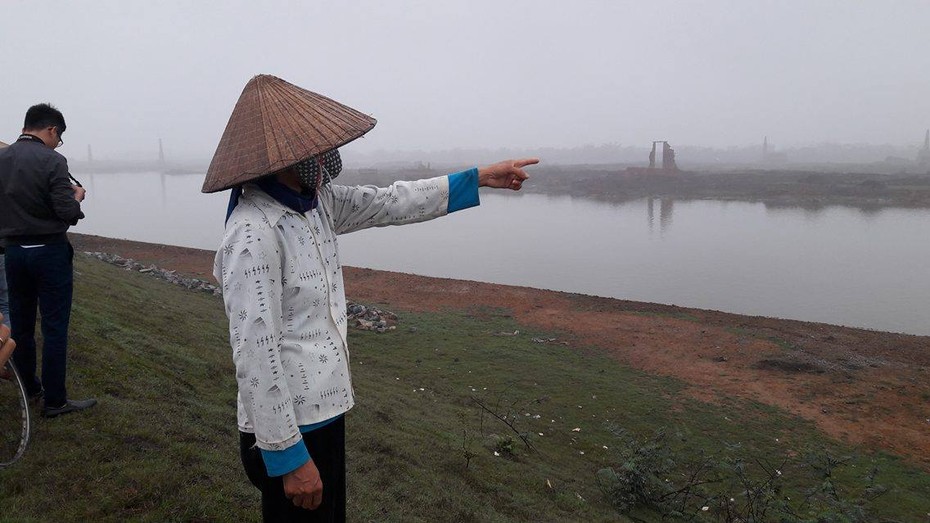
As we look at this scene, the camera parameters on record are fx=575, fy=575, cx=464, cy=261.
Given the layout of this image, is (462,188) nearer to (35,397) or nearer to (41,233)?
(41,233)

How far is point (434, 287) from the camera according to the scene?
1438cm

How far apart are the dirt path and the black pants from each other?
6727 mm

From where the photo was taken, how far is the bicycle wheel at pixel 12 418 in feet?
8.67

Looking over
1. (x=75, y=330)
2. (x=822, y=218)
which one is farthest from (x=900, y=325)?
(x=822, y=218)

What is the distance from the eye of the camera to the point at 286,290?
151 cm

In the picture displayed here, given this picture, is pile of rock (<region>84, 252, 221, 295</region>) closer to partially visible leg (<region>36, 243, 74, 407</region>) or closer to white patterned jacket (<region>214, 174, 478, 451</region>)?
partially visible leg (<region>36, 243, 74, 407</region>)

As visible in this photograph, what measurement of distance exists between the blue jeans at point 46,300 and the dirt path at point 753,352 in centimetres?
705

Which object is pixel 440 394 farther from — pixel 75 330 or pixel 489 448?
pixel 75 330

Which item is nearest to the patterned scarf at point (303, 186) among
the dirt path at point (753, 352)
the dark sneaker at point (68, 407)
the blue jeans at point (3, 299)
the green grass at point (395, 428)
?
the green grass at point (395, 428)

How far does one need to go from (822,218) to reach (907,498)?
31242 millimetres

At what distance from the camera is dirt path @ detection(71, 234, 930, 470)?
23.4ft

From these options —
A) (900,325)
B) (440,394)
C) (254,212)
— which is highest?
(254,212)

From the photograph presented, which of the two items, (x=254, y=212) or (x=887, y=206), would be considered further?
(x=887, y=206)

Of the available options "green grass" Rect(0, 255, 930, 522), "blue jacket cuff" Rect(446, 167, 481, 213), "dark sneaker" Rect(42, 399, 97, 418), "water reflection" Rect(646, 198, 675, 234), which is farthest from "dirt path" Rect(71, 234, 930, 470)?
"water reflection" Rect(646, 198, 675, 234)
